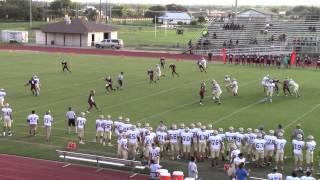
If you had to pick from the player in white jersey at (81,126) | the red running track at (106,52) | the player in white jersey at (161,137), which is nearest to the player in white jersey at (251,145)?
the player in white jersey at (161,137)

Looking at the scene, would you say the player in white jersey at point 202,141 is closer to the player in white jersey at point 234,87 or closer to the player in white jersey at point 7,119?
the player in white jersey at point 7,119

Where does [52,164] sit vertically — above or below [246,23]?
below

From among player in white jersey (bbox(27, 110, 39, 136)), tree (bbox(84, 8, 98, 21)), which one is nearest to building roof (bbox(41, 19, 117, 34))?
player in white jersey (bbox(27, 110, 39, 136))

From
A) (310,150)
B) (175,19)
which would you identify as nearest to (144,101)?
(310,150)

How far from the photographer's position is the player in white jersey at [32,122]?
73.0 feet

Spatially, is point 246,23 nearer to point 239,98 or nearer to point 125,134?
point 239,98

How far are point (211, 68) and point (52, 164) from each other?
28113 millimetres

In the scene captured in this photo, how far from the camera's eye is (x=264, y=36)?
6050 centimetres

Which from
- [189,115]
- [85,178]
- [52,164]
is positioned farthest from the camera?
[189,115]

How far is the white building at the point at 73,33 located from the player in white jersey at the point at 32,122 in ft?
154

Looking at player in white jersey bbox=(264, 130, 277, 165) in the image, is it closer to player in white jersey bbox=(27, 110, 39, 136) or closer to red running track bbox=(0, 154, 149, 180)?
red running track bbox=(0, 154, 149, 180)

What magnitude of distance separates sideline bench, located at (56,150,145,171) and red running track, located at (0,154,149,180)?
27cm

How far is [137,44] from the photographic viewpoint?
72.8 meters

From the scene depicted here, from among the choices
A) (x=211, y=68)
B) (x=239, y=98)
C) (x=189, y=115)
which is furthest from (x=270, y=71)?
(x=189, y=115)
